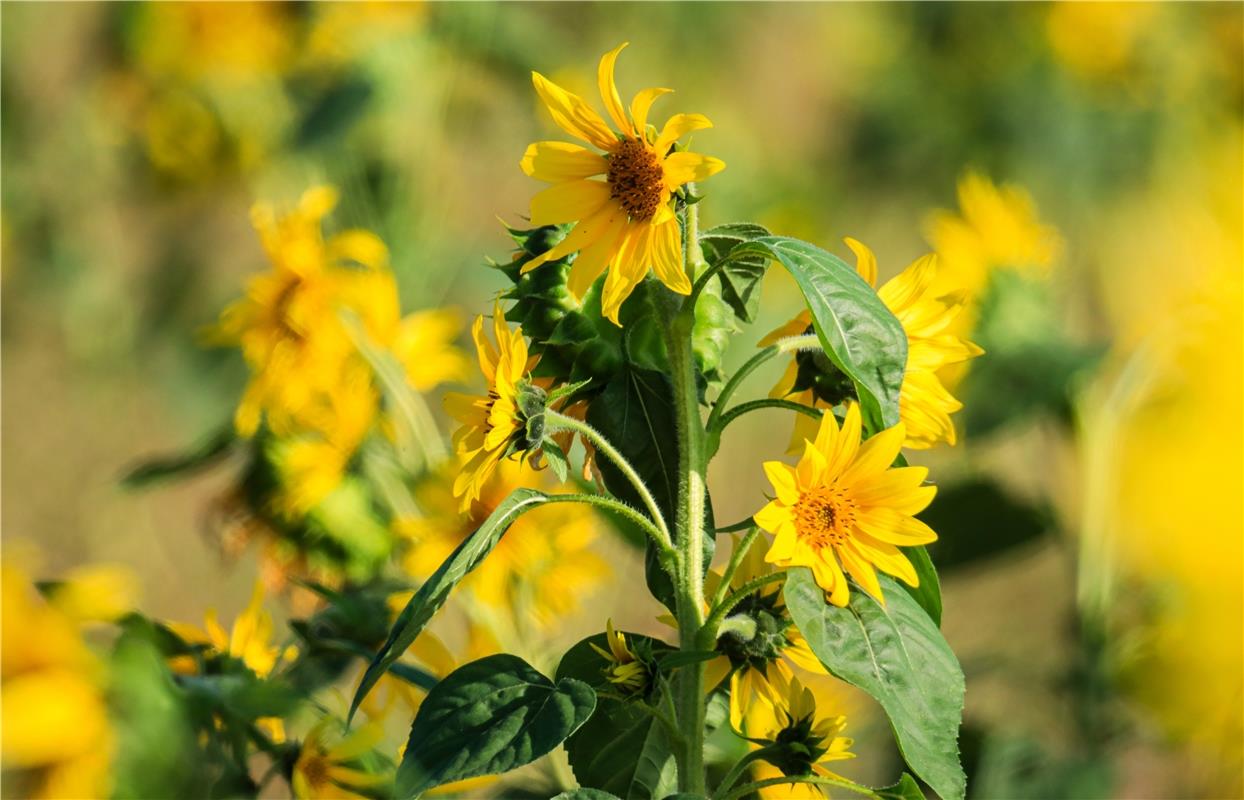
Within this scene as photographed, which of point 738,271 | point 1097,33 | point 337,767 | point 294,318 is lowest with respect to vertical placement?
point 337,767

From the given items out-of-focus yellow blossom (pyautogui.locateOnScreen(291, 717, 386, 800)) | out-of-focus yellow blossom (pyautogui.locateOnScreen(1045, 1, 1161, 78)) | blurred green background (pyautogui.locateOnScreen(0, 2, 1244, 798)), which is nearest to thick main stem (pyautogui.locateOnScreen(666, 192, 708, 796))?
out-of-focus yellow blossom (pyautogui.locateOnScreen(291, 717, 386, 800))

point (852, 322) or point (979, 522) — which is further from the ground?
point (852, 322)

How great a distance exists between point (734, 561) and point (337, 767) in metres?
0.18

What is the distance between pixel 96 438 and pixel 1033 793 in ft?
5.76

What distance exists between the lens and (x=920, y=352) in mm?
451

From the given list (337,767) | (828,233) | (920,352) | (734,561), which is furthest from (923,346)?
(828,233)

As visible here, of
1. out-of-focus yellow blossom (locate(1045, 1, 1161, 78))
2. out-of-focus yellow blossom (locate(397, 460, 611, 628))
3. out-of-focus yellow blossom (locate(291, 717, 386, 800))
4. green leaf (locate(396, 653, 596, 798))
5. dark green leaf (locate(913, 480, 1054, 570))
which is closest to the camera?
green leaf (locate(396, 653, 596, 798))

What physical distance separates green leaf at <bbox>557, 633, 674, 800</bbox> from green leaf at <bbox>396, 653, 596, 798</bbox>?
4 cm

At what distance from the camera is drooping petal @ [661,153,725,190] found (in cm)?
39

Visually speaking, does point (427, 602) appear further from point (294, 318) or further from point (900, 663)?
point (294, 318)

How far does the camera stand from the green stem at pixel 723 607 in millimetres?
392

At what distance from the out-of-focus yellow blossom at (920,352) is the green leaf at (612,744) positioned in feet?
0.36

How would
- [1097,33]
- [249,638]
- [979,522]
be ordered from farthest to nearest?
1. [1097,33]
2. [979,522]
3. [249,638]

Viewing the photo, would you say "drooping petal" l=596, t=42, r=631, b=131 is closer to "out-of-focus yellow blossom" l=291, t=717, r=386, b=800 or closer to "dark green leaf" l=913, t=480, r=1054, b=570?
"out-of-focus yellow blossom" l=291, t=717, r=386, b=800
